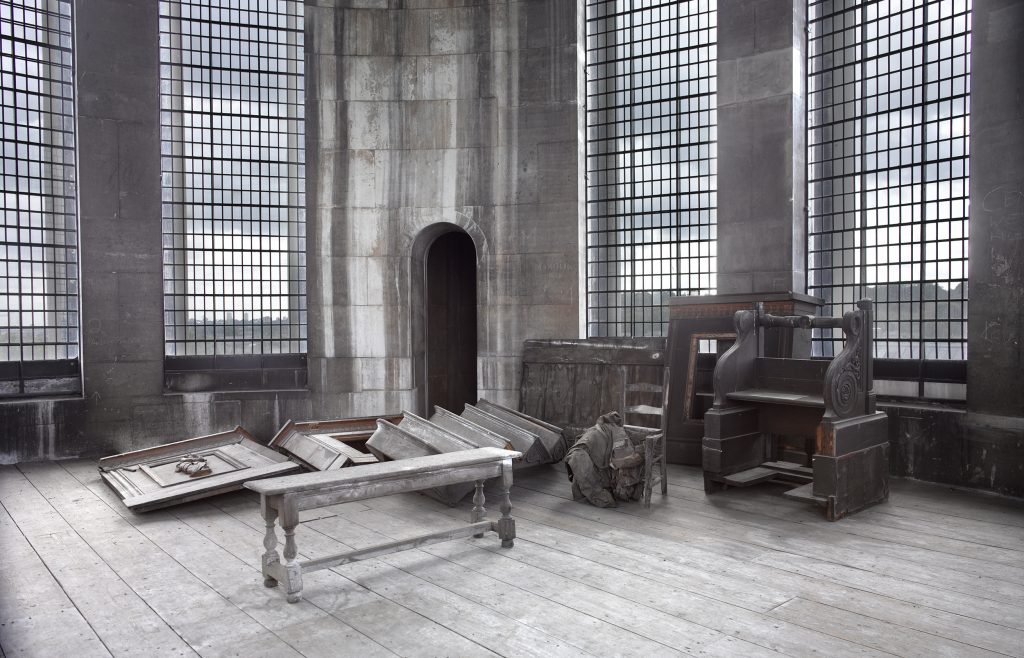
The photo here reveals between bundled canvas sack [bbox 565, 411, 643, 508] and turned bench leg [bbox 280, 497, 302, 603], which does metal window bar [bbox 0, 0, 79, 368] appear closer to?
turned bench leg [bbox 280, 497, 302, 603]

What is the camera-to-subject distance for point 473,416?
9.39 m

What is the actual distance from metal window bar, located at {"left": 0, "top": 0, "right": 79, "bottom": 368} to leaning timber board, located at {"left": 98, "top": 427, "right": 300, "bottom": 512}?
110 inches

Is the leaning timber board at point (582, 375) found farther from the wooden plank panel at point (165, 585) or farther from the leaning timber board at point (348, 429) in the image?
the wooden plank panel at point (165, 585)

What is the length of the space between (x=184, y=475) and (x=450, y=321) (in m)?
5.58

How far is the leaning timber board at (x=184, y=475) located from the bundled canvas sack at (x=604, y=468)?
3234 millimetres

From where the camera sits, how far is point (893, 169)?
29.7 feet

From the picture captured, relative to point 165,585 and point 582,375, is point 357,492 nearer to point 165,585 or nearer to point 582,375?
point 165,585

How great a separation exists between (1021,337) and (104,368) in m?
11.7

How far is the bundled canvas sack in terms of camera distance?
7.36 m

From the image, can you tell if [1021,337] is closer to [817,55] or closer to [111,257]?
[817,55]

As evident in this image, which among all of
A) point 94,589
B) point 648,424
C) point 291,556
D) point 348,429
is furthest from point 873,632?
point 348,429

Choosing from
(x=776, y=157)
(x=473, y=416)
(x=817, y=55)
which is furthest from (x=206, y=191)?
(x=817, y=55)

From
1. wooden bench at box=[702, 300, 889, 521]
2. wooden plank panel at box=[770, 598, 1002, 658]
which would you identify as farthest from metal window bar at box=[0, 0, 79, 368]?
wooden plank panel at box=[770, 598, 1002, 658]

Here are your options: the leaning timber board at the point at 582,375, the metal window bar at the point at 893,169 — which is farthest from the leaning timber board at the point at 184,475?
the metal window bar at the point at 893,169
